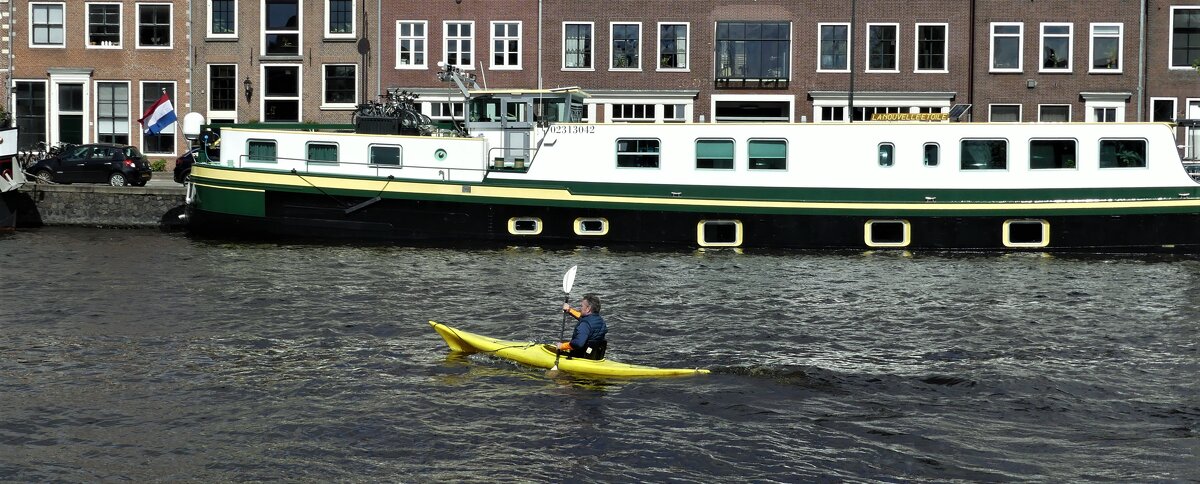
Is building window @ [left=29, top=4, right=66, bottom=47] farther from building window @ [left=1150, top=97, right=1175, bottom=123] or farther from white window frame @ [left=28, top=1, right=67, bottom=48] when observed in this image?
building window @ [left=1150, top=97, right=1175, bottom=123]

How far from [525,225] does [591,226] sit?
161cm

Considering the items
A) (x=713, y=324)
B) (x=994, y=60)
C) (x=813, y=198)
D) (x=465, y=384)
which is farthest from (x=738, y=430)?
(x=994, y=60)

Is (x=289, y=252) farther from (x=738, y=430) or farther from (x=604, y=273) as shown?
(x=738, y=430)

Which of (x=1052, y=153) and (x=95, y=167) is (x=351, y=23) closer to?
(x=95, y=167)

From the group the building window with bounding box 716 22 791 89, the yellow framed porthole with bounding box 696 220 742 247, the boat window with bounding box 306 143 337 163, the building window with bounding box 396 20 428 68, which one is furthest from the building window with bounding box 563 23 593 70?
the yellow framed porthole with bounding box 696 220 742 247

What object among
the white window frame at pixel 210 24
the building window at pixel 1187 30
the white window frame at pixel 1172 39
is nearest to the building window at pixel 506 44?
the white window frame at pixel 210 24

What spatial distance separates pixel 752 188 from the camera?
108 feet

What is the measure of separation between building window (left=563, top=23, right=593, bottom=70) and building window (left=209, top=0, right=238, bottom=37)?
12583mm

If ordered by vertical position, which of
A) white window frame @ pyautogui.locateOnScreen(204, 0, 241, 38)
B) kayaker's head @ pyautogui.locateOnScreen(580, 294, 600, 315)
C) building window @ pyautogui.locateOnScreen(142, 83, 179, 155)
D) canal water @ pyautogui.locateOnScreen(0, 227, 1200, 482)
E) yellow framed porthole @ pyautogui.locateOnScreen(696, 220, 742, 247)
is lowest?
canal water @ pyautogui.locateOnScreen(0, 227, 1200, 482)

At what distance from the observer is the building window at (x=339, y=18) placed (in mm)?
51562

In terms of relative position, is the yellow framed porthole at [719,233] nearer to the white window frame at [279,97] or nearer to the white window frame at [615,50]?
the white window frame at [615,50]

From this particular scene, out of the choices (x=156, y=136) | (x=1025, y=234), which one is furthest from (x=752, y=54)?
(x=156, y=136)

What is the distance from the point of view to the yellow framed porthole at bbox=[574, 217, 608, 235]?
109ft

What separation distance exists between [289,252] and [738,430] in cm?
1823
